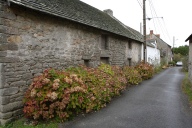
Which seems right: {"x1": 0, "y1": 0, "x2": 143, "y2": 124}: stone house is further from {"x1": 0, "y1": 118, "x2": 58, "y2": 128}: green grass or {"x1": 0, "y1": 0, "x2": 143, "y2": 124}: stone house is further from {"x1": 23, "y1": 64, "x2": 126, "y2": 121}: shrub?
{"x1": 23, "y1": 64, "x2": 126, "y2": 121}: shrub

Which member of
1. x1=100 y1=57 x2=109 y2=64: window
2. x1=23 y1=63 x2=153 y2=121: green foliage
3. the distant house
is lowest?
x1=23 y1=63 x2=153 y2=121: green foliage

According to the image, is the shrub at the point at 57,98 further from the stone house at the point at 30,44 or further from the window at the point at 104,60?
the window at the point at 104,60

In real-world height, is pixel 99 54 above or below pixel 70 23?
below

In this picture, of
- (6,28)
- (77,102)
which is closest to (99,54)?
(77,102)

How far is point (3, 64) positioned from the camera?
5.50 meters

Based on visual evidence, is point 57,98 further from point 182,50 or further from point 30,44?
point 182,50

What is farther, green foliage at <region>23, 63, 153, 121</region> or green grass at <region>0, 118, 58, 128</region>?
green foliage at <region>23, 63, 153, 121</region>

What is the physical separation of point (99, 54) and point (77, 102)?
19.8 feet

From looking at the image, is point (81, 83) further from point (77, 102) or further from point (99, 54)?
point (99, 54)

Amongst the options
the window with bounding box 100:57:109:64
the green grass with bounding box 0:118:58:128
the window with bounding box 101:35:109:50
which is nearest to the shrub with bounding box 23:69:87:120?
the green grass with bounding box 0:118:58:128

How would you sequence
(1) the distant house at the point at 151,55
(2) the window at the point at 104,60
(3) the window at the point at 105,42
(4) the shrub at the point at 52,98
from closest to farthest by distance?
(4) the shrub at the point at 52,98, (2) the window at the point at 104,60, (3) the window at the point at 105,42, (1) the distant house at the point at 151,55

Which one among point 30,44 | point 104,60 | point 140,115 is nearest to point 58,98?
point 30,44

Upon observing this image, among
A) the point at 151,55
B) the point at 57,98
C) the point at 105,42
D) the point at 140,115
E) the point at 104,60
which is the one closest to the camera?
the point at 57,98

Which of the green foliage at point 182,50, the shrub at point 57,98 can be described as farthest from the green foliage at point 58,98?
the green foliage at point 182,50
